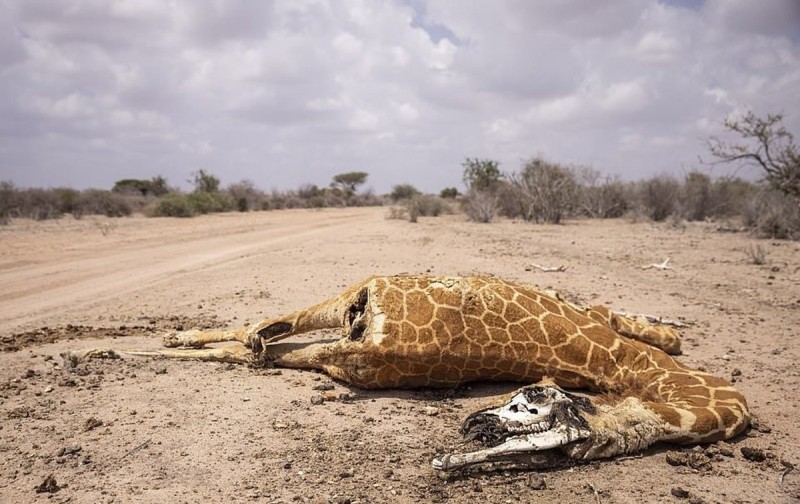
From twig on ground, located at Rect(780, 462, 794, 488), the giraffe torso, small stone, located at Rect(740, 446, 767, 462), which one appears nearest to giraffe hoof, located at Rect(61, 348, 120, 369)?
the giraffe torso

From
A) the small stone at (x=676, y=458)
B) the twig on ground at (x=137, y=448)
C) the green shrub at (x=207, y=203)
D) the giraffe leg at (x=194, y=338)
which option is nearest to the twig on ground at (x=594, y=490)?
the small stone at (x=676, y=458)

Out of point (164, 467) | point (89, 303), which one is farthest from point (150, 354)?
point (89, 303)

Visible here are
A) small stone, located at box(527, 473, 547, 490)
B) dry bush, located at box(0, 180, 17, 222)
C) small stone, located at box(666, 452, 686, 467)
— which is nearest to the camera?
small stone, located at box(527, 473, 547, 490)

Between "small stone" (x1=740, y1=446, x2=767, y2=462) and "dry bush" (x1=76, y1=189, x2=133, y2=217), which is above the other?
"dry bush" (x1=76, y1=189, x2=133, y2=217)

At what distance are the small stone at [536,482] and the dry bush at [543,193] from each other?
19.1m

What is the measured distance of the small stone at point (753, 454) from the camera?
11.3 feet

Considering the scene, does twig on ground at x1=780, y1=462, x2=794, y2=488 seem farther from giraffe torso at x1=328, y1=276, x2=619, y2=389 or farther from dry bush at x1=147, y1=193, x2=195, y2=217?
dry bush at x1=147, y1=193, x2=195, y2=217

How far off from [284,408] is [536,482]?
1.96 m

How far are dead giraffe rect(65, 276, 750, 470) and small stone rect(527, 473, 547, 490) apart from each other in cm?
8

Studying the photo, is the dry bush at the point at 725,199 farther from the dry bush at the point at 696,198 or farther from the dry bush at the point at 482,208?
the dry bush at the point at 482,208

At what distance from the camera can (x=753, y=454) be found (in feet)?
11.3

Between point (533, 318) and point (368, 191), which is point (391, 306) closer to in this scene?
point (533, 318)

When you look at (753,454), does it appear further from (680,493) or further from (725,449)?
(680,493)

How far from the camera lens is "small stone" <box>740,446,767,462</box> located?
344 centimetres
